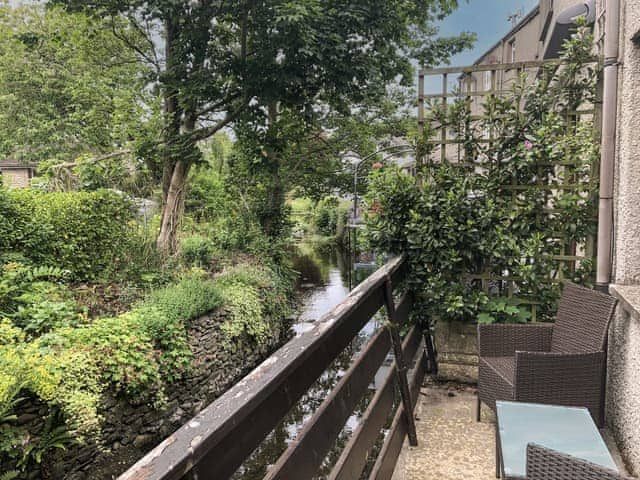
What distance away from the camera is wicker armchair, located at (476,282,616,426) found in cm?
210

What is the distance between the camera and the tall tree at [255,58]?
6652 millimetres

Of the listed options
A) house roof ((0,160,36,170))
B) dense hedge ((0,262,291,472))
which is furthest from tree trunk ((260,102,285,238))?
house roof ((0,160,36,170))

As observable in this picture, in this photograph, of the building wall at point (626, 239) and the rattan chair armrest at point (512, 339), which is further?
the rattan chair armrest at point (512, 339)

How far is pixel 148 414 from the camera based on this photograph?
470 cm

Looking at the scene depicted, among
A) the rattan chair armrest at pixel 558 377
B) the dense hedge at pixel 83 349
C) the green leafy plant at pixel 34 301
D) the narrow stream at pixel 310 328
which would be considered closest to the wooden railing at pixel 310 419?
the narrow stream at pixel 310 328

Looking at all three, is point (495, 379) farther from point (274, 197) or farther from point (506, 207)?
point (274, 197)

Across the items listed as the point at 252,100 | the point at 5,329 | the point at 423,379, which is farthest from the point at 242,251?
the point at 423,379

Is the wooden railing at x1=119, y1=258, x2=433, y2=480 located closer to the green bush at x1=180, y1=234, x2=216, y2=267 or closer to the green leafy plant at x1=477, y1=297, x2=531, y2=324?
the green leafy plant at x1=477, y1=297, x2=531, y2=324

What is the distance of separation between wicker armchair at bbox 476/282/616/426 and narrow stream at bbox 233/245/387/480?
0.72m

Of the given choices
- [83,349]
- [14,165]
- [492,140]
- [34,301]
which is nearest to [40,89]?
[14,165]

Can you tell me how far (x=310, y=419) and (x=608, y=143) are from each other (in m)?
2.48

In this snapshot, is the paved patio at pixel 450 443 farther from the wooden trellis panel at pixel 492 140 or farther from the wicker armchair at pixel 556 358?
the wooden trellis panel at pixel 492 140

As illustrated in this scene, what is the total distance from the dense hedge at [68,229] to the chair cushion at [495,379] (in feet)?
16.4

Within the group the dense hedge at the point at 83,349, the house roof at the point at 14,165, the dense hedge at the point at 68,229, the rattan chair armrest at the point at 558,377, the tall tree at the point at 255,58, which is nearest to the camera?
the rattan chair armrest at the point at 558,377
